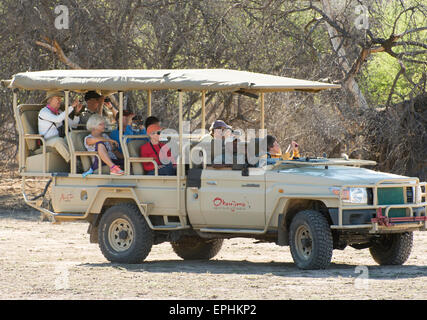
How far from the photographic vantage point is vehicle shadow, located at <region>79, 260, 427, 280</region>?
1030cm

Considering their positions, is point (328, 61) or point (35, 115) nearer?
point (35, 115)

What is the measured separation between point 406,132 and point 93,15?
6565 mm

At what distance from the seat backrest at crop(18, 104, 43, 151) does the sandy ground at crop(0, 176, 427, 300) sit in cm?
148

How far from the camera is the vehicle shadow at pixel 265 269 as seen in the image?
33.8 ft

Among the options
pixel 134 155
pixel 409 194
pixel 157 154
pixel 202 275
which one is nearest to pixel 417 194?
pixel 409 194

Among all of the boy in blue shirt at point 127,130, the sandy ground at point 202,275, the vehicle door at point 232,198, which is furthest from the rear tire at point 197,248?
the boy in blue shirt at point 127,130

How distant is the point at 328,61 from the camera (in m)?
19.8

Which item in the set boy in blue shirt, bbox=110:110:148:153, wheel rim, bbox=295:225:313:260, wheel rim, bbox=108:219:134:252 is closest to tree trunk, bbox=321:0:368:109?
boy in blue shirt, bbox=110:110:148:153

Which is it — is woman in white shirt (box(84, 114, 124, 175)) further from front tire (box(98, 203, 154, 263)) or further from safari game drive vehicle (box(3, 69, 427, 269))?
front tire (box(98, 203, 154, 263))

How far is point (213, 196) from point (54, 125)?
239cm

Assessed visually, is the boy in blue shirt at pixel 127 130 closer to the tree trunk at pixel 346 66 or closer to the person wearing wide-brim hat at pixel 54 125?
the person wearing wide-brim hat at pixel 54 125

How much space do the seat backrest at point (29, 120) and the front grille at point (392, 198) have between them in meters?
4.48
